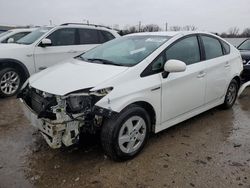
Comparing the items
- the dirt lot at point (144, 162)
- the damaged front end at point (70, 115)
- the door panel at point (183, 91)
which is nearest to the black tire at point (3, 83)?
the dirt lot at point (144, 162)

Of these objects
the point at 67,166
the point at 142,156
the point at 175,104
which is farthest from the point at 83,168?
the point at 175,104

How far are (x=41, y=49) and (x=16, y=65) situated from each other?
74cm

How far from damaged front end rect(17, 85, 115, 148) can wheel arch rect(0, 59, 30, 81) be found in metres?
3.66

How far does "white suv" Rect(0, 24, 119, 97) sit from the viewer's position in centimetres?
651

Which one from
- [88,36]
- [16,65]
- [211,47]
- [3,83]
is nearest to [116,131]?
[211,47]

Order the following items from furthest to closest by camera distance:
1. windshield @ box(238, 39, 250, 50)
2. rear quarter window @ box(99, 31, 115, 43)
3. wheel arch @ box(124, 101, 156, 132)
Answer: windshield @ box(238, 39, 250, 50)
rear quarter window @ box(99, 31, 115, 43)
wheel arch @ box(124, 101, 156, 132)

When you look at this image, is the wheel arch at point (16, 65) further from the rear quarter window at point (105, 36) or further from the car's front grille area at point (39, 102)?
the car's front grille area at point (39, 102)

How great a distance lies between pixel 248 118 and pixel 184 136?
1.70m

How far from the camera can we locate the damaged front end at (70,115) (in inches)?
124

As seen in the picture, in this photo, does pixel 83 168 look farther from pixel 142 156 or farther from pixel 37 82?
pixel 37 82

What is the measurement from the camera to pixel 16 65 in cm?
665

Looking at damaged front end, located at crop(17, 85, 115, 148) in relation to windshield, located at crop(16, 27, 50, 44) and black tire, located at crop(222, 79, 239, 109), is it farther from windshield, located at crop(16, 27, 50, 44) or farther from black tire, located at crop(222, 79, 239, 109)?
windshield, located at crop(16, 27, 50, 44)

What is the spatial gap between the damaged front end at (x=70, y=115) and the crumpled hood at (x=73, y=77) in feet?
0.34

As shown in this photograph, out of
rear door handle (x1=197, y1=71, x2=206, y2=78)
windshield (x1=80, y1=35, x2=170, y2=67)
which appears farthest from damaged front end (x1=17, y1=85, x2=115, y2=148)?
rear door handle (x1=197, y1=71, x2=206, y2=78)
